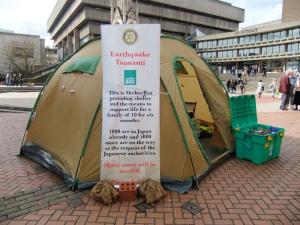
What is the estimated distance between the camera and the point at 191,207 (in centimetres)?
372

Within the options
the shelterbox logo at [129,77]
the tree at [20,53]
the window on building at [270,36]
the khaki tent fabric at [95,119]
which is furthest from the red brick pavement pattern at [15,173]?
the window on building at [270,36]

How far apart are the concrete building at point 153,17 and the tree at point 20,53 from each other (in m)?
9.09

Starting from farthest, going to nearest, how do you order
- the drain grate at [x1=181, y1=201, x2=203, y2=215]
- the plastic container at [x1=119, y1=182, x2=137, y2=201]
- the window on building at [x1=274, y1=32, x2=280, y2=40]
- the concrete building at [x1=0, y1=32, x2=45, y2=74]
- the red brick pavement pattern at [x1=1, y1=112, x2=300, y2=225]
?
the window on building at [x1=274, y1=32, x2=280, y2=40] → the concrete building at [x1=0, y1=32, x2=45, y2=74] → the plastic container at [x1=119, y1=182, x2=137, y2=201] → the drain grate at [x1=181, y1=201, x2=203, y2=215] → the red brick pavement pattern at [x1=1, y1=112, x2=300, y2=225]

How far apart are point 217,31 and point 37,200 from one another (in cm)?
7461

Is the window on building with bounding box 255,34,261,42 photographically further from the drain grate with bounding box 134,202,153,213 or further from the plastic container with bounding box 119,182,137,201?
the drain grate with bounding box 134,202,153,213

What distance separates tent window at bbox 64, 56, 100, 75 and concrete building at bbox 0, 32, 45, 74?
48.2 m

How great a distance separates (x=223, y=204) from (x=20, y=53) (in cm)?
5521

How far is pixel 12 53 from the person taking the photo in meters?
50.5

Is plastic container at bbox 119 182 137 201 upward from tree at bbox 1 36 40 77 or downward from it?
downward

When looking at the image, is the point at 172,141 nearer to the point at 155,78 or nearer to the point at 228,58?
the point at 155,78

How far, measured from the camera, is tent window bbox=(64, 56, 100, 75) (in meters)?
4.53

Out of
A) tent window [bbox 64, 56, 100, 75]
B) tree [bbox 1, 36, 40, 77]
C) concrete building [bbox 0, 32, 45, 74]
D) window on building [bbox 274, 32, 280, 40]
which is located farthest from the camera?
window on building [bbox 274, 32, 280, 40]

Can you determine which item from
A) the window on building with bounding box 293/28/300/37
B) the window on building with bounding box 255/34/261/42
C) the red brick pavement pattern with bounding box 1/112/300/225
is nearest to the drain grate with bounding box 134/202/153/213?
the red brick pavement pattern with bounding box 1/112/300/225

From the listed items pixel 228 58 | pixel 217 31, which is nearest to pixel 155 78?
pixel 228 58
